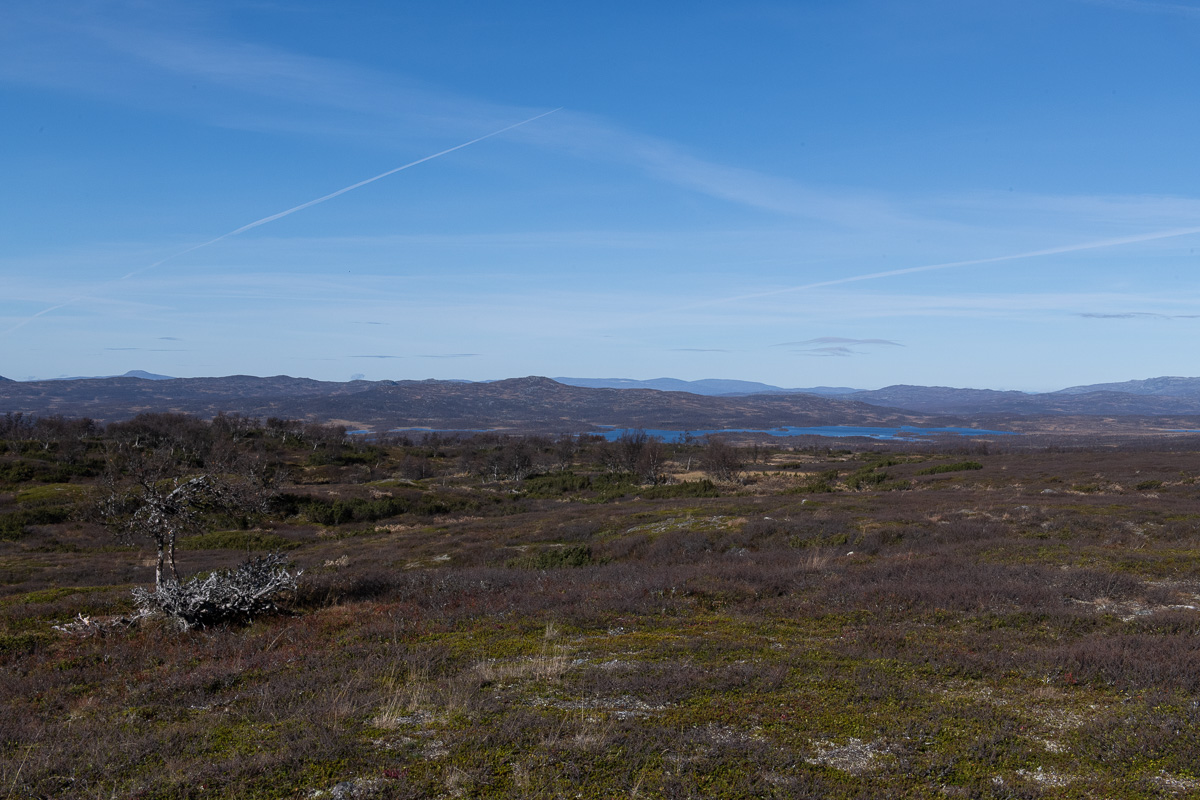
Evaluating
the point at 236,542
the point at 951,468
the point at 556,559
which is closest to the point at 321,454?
the point at 236,542

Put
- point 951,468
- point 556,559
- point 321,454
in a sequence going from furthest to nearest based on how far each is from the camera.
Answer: point 321,454
point 951,468
point 556,559

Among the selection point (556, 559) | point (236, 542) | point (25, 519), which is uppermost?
point (556, 559)

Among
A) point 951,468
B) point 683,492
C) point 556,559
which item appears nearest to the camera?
point 556,559

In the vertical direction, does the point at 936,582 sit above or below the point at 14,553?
above

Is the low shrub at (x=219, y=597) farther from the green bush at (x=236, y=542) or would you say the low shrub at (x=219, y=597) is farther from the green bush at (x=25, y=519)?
the green bush at (x=25, y=519)

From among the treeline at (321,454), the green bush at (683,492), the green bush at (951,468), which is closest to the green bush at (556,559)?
the green bush at (683,492)

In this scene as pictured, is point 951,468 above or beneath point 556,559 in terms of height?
above

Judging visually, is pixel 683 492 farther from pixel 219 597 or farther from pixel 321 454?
pixel 321 454

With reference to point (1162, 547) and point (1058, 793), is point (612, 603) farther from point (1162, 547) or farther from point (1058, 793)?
point (1162, 547)

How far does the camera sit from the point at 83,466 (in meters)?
66.5

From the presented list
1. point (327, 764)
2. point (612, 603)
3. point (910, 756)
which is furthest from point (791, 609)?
point (327, 764)

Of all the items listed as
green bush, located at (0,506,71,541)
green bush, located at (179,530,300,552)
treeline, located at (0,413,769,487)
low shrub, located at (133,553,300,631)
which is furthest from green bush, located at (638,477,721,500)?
green bush, located at (0,506,71,541)

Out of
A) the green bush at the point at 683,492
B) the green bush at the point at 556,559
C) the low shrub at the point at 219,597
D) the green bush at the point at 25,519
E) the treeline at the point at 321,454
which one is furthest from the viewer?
the treeline at the point at 321,454

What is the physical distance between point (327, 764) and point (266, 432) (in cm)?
11986
